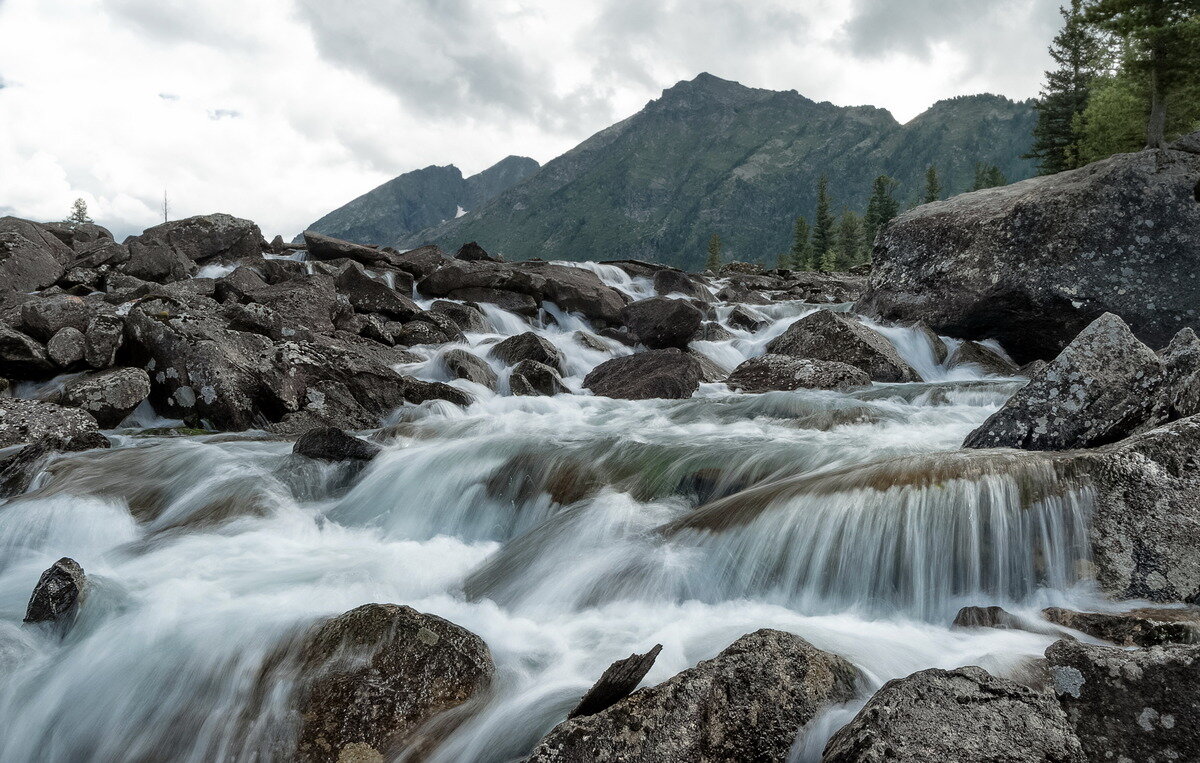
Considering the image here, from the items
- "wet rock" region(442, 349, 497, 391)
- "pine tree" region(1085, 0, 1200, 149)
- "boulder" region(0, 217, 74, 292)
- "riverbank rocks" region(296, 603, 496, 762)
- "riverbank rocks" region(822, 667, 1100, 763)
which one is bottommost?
"riverbank rocks" region(296, 603, 496, 762)

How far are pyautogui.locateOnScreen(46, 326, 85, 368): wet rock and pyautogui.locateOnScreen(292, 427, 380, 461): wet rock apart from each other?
17.7ft

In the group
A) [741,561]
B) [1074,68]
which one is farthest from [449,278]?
[1074,68]

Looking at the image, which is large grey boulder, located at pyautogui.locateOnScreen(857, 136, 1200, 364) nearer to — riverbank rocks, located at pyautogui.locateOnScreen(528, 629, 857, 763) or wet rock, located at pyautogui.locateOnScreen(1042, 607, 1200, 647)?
wet rock, located at pyautogui.locateOnScreen(1042, 607, 1200, 647)

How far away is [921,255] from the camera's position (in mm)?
16188

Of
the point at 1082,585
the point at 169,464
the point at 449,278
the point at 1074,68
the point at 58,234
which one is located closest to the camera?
the point at 1082,585

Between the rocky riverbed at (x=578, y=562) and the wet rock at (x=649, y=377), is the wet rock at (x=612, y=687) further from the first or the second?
the wet rock at (x=649, y=377)

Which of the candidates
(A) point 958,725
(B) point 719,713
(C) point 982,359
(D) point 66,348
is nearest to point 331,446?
(D) point 66,348

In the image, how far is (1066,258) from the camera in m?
13.6

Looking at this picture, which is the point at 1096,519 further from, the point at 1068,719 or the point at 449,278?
the point at 449,278

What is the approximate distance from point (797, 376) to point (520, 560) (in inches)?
308

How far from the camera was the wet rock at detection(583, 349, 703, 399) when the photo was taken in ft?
42.1

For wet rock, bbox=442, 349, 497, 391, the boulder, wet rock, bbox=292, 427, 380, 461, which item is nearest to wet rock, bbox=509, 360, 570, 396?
wet rock, bbox=442, 349, 497, 391

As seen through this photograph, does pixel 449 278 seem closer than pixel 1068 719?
No

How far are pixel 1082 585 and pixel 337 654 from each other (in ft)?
15.8
